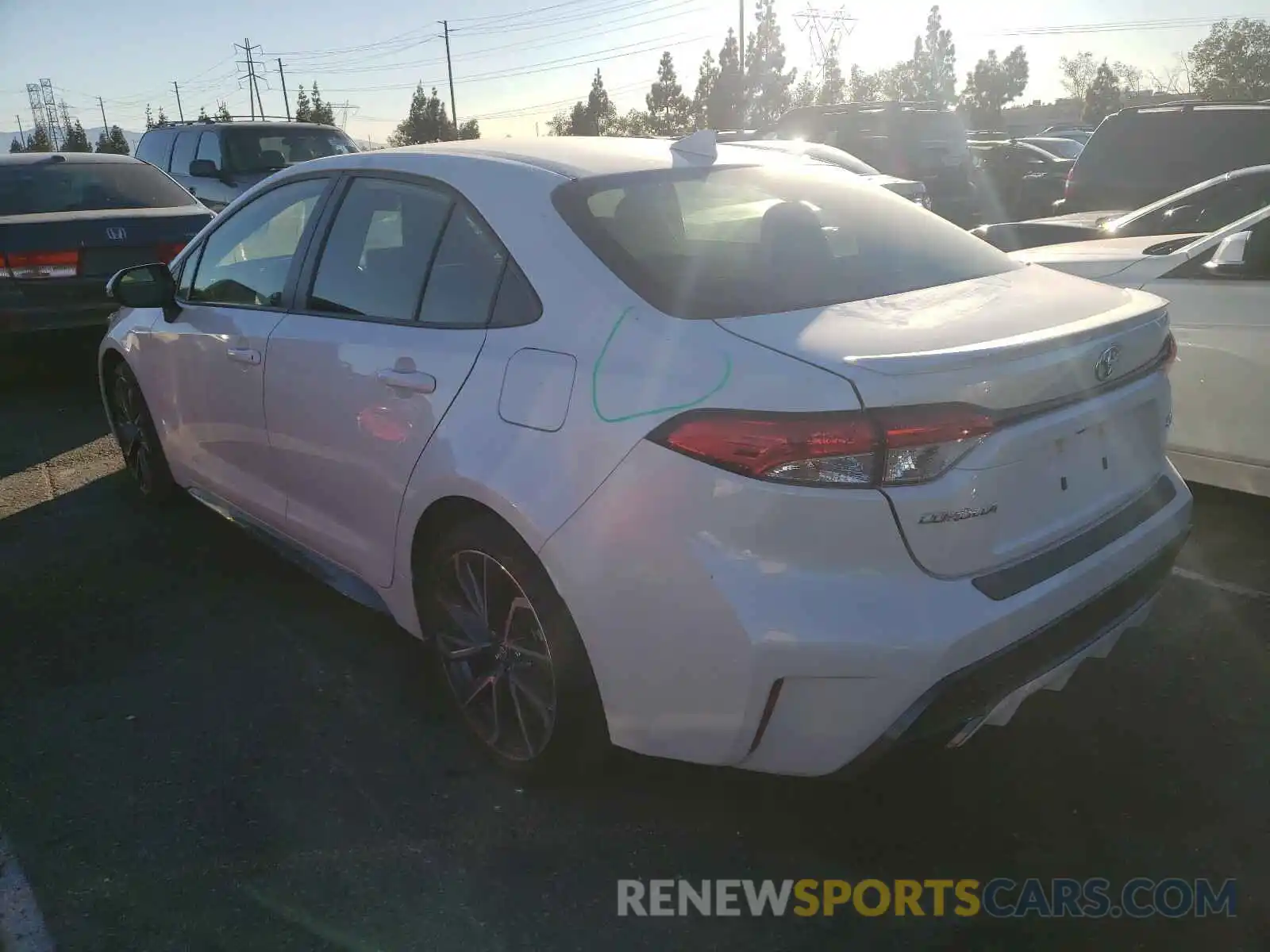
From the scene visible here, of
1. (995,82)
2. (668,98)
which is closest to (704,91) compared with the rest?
(668,98)

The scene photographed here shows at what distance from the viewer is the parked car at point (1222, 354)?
13.1ft

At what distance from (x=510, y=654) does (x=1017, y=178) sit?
19905mm

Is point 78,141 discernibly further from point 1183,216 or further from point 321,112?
point 1183,216

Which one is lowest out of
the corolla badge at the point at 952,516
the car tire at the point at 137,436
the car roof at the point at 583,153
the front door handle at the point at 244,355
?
the car tire at the point at 137,436

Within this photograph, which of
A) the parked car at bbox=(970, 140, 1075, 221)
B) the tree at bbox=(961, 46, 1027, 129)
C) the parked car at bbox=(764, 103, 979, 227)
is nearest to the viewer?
the parked car at bbox=(764, 103, 979, 227)

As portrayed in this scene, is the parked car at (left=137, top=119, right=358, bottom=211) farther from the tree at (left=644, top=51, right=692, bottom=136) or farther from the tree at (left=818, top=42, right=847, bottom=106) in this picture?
the tree at (left=818, top=42, right=847, bottom=106)

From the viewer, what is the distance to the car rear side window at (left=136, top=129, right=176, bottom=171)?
40.8 ft

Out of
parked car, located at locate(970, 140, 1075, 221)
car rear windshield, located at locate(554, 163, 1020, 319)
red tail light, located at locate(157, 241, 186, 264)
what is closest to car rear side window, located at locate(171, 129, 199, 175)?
red tail light, located at locate(157, 241, 186, 264)

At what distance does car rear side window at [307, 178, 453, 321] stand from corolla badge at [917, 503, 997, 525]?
5.16ft

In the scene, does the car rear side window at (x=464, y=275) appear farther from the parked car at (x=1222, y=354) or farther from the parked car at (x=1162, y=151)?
the parked car at (x=1162, y=151)

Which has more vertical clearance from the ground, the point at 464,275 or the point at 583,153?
the point at 583,153

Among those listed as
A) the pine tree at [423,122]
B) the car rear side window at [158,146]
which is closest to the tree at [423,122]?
the pine tree at [423,122]

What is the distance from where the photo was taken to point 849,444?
206 cm

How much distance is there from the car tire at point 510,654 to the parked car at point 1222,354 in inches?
112
